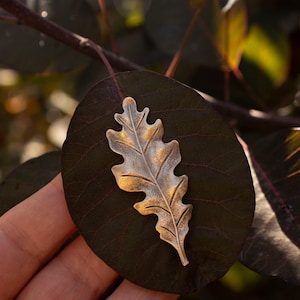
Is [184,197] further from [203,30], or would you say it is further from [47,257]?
[203,30]

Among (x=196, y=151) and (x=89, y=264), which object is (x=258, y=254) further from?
(x=89, y=264)

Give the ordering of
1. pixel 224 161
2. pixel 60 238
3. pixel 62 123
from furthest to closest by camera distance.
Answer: pixel 62 123, pixel 60 238, pixel 224 161

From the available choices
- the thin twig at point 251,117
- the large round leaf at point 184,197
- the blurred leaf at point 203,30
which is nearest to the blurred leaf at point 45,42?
the blurred leaf at point 203,30

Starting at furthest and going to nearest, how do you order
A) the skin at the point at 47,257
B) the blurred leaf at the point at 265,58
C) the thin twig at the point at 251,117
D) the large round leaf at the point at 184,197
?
1. the blurred leaf at the point at 265,58
2. the thin twig at the point at 251,117
3. the skin at the point at 47,257
4. the large round leaf at the point at 184,197

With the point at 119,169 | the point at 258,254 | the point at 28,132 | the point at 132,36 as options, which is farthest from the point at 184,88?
→ the point at 28,132

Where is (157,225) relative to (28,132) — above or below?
above

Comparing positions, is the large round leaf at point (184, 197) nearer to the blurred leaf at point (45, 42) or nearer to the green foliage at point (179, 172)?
the green foliage at point (179, 172)

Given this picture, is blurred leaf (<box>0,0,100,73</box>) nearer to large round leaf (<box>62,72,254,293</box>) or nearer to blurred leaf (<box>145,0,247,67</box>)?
blurred leaf (<box>145,0,247,67</box>)
